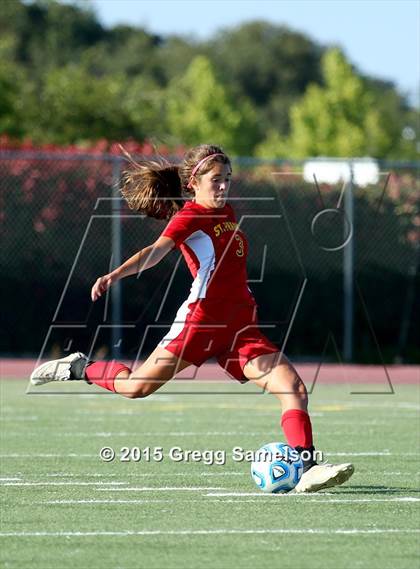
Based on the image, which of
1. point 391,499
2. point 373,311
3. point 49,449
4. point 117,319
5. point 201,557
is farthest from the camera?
point 373,311

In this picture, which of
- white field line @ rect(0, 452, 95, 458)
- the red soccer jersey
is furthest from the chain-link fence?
the red soccer jersey

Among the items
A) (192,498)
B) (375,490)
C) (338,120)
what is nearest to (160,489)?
(192,498)

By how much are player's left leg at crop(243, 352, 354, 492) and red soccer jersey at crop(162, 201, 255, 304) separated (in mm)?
386

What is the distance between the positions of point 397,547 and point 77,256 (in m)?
13.7

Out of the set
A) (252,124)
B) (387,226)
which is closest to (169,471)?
(387,226)

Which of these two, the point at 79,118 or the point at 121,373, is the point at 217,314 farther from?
the point at 79,118

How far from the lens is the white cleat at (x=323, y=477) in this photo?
7492mm

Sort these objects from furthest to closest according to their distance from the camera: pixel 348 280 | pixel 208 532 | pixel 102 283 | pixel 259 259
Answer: pixel 259 259, pixel 348 280, pixel 102 283, pixel 208 532

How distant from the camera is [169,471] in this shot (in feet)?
28.9

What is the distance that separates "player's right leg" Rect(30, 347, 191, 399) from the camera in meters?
7.93

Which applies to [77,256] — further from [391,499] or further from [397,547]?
[397,547]

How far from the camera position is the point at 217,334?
25.8 ft

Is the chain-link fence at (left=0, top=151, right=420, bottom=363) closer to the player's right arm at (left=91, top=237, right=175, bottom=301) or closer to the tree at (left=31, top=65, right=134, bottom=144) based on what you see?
the player's right arm at (left=91, top=237, right=175, bottom=301)

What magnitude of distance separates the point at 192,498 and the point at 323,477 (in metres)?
0.72
